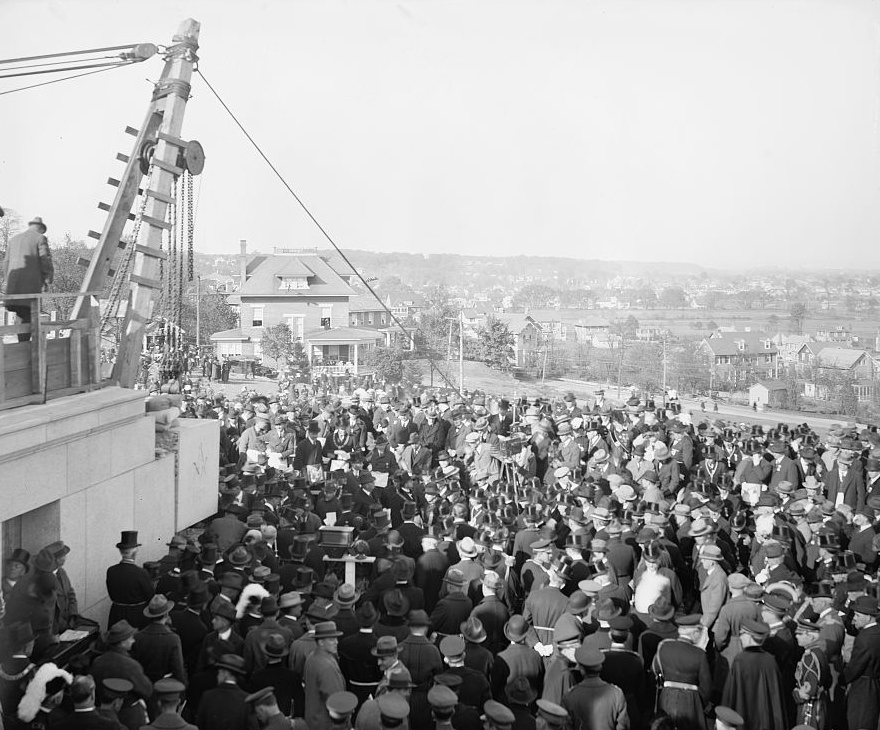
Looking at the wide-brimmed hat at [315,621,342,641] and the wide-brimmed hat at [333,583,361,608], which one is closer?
the wide-brimmed hat at [315,621,342,641]

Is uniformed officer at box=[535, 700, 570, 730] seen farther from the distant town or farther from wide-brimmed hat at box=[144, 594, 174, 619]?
the distant town

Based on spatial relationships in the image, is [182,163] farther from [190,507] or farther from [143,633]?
[143,633]

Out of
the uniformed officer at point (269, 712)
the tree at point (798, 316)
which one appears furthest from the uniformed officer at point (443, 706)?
the tree at point (798, 316)

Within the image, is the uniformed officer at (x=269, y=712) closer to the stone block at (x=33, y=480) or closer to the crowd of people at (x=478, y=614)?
the crowd of people at (x=478, y=614)

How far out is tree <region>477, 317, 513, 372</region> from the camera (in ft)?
176

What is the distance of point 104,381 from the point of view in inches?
389

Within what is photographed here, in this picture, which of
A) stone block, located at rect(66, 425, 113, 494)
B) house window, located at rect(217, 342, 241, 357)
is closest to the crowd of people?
stone block, located at rect(66, 425, 113, 494)

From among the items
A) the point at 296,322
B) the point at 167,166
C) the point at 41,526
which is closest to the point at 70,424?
the point at 41,526

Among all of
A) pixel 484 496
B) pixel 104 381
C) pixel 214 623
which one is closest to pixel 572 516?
pixel 484 496

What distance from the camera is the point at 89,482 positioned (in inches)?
329

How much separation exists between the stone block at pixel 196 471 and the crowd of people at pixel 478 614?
664 mm

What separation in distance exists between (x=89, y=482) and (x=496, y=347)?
4646 cm

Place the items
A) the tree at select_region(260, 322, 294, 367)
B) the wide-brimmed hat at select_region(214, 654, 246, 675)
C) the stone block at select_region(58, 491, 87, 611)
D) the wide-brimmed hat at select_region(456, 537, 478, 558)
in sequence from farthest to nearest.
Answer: the tree at select_region(260, 322, 294, 367) < the wide-brimmed hat at select_region(456, 537, 478, 558) < the stone block at select_region(58, 491, 87, 611) < the wide-brimmed hat at select_region(214, 654, 246, 675)

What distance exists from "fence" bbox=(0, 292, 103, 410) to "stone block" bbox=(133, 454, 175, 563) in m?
1.20
